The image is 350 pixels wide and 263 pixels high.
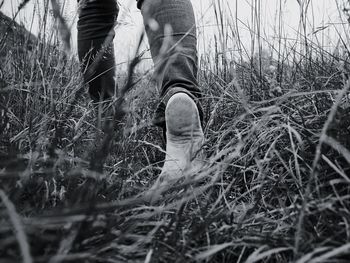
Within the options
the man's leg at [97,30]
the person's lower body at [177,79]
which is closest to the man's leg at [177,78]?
the person's lower body at [177,79]

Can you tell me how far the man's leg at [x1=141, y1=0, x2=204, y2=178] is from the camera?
3.38 ft

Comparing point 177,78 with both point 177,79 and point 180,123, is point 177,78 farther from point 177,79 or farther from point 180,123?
point 180,123

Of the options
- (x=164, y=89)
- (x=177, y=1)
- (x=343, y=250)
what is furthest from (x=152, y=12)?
(x=343, y=250)

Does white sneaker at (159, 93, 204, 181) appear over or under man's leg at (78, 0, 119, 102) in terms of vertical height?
under

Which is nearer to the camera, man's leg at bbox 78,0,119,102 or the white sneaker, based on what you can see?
the white sneaker

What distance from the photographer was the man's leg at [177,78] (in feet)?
3.38

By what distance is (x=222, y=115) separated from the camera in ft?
4.45

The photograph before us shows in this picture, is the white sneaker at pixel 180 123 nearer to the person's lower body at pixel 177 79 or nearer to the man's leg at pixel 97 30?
the person's lower body at pixel 177 79

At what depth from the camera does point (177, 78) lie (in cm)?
108

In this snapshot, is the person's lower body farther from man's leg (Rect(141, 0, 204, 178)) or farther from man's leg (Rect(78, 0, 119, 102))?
man's leg (Rect(78, 0, 119, 102))

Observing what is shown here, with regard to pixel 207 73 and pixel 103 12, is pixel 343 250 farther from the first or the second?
pixel 207 73

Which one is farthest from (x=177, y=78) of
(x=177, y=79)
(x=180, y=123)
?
(x=180, y=123)

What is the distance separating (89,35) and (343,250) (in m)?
1.35

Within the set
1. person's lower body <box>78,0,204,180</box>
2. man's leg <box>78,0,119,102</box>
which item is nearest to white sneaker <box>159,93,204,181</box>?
person's lower body <box>78,0,204,180</box>
